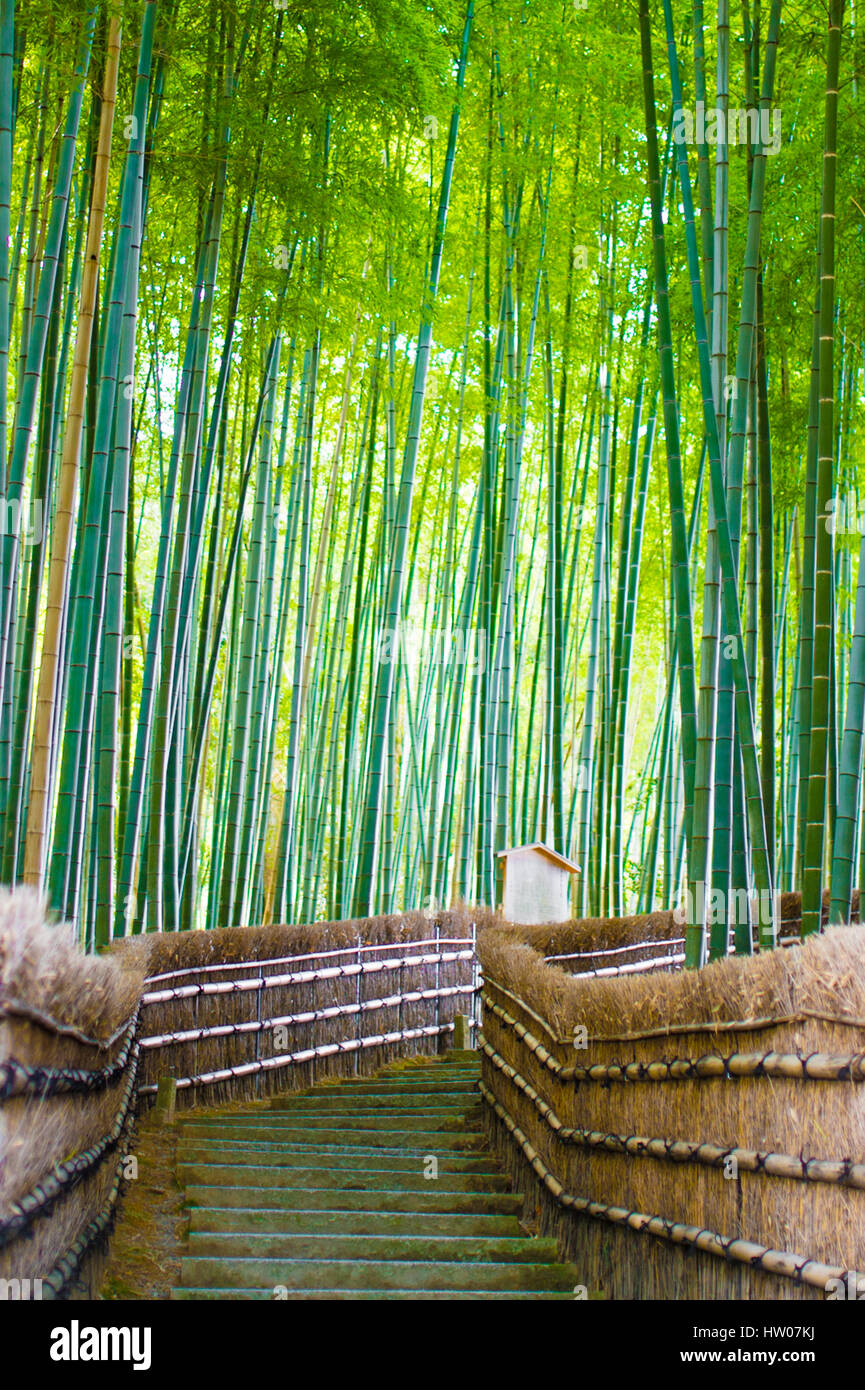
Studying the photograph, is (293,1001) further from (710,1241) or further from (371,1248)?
(710,1241)

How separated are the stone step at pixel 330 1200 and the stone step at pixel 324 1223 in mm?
29

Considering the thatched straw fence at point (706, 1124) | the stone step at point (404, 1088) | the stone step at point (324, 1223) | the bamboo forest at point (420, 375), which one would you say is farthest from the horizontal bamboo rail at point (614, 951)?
the stone step at point (324, 1223)

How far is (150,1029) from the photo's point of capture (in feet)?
13.0

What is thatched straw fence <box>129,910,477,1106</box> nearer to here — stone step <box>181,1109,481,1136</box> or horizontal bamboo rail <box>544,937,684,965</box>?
stone step <box>181,1109,481,1136</box>

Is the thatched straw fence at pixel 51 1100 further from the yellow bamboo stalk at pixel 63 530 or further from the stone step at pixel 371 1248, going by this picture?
the yellow bamboo stalk at pixel 63 530

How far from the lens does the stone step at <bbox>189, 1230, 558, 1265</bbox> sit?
2.88 m

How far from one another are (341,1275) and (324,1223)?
38cm

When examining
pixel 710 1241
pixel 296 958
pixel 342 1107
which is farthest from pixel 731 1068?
pixel 296 958

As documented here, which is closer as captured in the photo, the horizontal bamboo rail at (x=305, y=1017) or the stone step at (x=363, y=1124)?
the stone step at (x=363, y=1124)

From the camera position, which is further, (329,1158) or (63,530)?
(329,1158)

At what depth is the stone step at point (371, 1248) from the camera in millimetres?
2875

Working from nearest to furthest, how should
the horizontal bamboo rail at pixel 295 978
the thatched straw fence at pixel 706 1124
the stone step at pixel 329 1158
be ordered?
the thatched straw fence at pixel 706 1124
the stone step at pixel 329 1158
the horizontal bamboo rail at pixel 295 978

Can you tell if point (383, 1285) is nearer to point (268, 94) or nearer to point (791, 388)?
point (268, 94)

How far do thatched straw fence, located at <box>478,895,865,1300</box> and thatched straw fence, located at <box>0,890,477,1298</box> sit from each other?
1.06m
